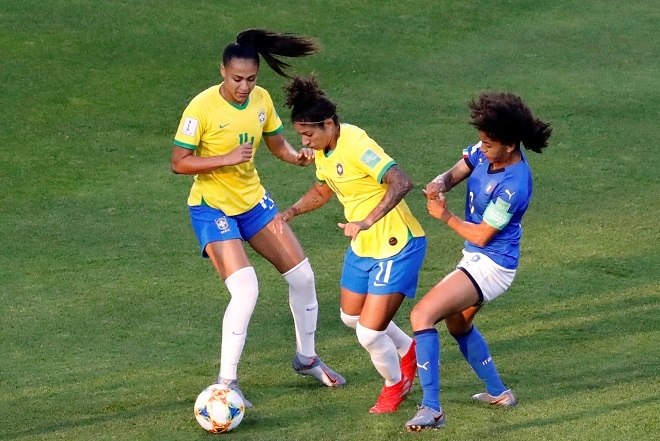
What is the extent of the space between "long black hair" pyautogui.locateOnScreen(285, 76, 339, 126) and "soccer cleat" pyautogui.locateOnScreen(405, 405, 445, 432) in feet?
5.94

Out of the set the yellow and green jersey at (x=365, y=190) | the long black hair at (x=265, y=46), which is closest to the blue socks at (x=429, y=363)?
the yellow and green jersey at (x=365, y=190)

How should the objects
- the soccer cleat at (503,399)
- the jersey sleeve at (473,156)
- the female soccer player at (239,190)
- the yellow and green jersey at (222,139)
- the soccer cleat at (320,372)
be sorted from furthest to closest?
1. the soccer cleat at (320,372)
2. the yellow and green jersey at (222,139)
3. the female soccer player at (239,190)
4. the soccer cleat at (503,399)
5. the jersey sleeve at (473,156)

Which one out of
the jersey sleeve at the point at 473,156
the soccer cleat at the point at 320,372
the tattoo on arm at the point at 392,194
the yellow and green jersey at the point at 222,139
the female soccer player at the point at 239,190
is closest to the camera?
the tattoo on arm at the point at 392,194

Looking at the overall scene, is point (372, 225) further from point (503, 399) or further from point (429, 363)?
point (503, 399)

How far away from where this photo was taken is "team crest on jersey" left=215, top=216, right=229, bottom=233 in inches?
309

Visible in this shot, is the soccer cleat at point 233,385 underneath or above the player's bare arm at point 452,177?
underneath

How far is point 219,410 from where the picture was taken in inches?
280

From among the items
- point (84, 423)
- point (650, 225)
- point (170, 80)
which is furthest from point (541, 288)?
point (170, 80)

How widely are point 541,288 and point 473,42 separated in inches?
294

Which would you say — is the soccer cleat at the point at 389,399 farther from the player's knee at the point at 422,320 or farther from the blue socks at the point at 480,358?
the player's knee at the point at 422,320

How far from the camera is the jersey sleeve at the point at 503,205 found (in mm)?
6996

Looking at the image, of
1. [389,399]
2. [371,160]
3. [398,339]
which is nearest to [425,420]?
[389,399]

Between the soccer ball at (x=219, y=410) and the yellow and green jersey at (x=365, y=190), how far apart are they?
1.16 m

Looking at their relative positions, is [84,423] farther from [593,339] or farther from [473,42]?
[473,42]
